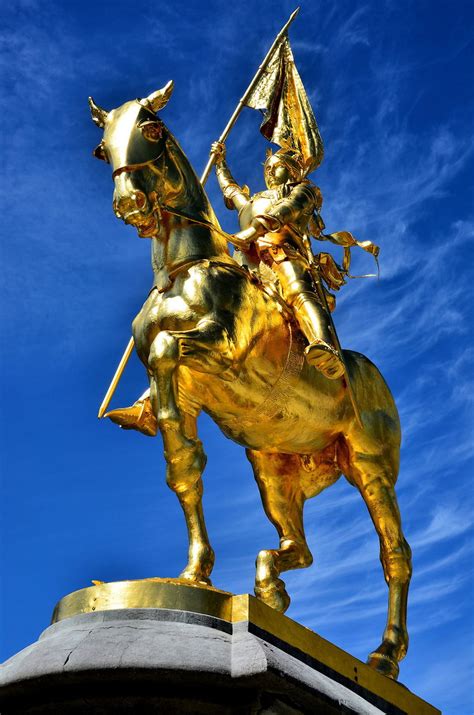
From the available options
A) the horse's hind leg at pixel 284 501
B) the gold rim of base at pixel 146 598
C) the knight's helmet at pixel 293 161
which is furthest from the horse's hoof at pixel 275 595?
the knight's helmet at pixel 293 161

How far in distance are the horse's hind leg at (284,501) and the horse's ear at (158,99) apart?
3.22 metres

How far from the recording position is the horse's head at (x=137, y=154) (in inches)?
327

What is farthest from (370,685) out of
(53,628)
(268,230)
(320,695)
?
(268,230)

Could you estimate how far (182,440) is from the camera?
777 cm

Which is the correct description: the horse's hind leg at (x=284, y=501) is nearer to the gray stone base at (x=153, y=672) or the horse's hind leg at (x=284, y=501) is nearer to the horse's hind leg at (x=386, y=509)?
the horse's hind leg at (x=386, y=509)

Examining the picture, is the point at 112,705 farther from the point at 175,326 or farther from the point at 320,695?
the point at 175,326

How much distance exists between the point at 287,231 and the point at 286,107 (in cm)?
229

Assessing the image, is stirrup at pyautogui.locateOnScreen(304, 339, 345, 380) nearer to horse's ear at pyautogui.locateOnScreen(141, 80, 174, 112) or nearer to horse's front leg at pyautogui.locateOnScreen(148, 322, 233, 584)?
horse's front leg at pyautogui.locateOnScreen(148, 322, 233, 584)

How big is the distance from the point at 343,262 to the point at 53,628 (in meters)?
5.17

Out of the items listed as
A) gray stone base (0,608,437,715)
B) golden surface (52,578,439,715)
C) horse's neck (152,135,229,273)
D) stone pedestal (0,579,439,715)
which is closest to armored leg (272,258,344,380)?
horse's neck (152,135,229,273)

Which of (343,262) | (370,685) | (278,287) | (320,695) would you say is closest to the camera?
(320,695)

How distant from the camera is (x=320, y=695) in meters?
6.43

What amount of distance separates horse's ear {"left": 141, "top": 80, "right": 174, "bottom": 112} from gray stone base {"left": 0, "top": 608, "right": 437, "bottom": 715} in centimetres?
435

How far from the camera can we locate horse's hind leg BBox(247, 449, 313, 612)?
920 cm
